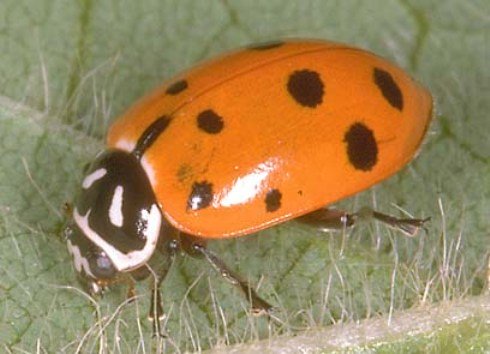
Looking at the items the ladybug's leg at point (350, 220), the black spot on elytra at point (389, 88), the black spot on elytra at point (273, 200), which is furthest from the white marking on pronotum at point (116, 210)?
the black spot on elytra at point (389, 88)

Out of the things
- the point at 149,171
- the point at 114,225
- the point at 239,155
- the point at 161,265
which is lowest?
the point at 161,265

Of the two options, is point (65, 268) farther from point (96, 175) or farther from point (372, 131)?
point (372, 131)

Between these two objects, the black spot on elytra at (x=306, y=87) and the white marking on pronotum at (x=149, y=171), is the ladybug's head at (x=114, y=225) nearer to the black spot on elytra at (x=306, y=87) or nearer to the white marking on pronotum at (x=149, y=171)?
the white marking on pronotum at (x=149, y=171)

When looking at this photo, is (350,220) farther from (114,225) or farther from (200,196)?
(114,225)

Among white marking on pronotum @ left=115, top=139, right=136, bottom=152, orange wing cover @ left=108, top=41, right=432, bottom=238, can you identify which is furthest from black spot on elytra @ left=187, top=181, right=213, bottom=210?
white marking on pronotum @ left=115, top=139, right=136, bottom=152

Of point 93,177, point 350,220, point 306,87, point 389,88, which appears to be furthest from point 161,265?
point 389,88

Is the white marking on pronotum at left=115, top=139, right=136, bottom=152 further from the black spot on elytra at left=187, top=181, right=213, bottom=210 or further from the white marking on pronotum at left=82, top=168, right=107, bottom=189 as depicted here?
the black spot on elytra at left=187, top=181, right=213, bottom=210

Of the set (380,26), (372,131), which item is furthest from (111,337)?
(380,26)

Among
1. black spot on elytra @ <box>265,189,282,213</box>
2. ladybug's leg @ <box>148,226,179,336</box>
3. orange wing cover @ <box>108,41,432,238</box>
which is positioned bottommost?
ladybug's leg @ <box>148,226,179,336</box>

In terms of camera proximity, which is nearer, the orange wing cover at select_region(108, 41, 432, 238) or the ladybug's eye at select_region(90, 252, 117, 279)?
the orange wing cover at select_region(108, 41, 432, 238)
